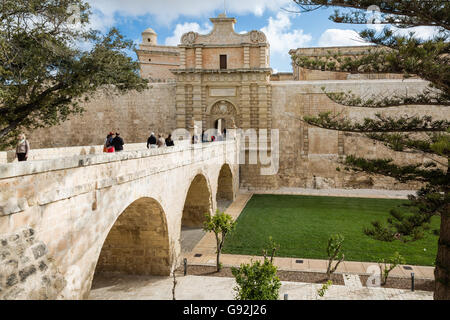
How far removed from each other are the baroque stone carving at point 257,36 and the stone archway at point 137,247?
14.4m

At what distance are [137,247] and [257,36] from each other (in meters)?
14.9

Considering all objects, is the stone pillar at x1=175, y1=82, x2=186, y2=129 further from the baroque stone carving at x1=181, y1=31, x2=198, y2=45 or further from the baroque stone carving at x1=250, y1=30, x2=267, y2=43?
the baroque stone carving at x1=250, y1=30, x2=267, y2=43

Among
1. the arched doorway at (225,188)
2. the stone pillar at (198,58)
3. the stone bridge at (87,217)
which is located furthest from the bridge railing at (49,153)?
the stone pillar at (198,58)

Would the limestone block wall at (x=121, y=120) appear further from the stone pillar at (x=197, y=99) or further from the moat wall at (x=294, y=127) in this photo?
the stone pillar at (x=197, y=99)

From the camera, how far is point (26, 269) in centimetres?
395

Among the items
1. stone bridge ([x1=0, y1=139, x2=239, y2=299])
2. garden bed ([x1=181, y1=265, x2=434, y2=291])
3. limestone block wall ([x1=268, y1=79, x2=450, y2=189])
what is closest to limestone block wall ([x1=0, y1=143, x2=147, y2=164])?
stone bridge ([x1=0, y1=139, x2=239, y2=299])

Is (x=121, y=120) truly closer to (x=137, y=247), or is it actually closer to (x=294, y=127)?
(x=294, y=127)

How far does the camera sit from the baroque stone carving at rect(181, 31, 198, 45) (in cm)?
2055

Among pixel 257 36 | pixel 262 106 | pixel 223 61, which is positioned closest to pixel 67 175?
pixel 262 106

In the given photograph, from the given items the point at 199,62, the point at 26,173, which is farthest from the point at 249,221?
the point at 26,173

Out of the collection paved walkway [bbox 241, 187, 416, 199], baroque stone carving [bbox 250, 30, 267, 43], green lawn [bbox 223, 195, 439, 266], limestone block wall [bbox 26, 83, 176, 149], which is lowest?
green lawn [bbox 223, 195, 439, 266]

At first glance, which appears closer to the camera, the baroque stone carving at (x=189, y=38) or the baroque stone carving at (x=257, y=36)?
the baroque stone carving at (x=257, y=36)

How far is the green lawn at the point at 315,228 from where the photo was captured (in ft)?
37.9

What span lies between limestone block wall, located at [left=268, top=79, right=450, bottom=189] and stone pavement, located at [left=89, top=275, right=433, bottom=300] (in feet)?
41.9
